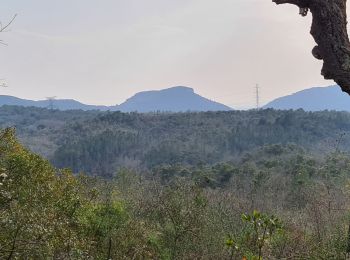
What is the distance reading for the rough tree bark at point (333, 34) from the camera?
496cm

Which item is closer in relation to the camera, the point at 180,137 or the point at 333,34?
the point at 333,34

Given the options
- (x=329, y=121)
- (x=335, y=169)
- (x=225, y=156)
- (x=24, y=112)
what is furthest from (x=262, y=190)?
(x=24, y=112)

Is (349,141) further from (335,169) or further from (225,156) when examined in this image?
(335,169)

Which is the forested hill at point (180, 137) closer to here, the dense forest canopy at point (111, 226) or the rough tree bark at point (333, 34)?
the dense forest canopy at point (111, 226)

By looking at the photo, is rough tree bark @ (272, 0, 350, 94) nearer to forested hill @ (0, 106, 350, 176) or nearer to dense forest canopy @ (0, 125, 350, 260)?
dense forest canopy @ (0, 125, 350, 260)

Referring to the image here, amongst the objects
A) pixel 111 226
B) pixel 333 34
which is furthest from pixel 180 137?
pixel 333 34

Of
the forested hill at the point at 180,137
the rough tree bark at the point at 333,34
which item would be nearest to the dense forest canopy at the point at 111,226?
the rough tree bark at the point at 333,34

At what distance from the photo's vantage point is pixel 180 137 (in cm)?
9612

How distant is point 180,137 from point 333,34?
299 feet

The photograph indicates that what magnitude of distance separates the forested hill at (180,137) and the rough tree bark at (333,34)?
241 feet

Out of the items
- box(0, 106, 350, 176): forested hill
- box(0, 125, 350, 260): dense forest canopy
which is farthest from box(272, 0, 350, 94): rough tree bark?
box(0, 106, 350, 176): forested hill

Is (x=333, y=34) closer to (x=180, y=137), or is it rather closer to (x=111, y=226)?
(x=111, y=226)

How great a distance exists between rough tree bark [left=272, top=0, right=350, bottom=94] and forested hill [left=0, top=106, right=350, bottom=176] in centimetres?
7341

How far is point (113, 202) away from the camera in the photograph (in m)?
13.6
